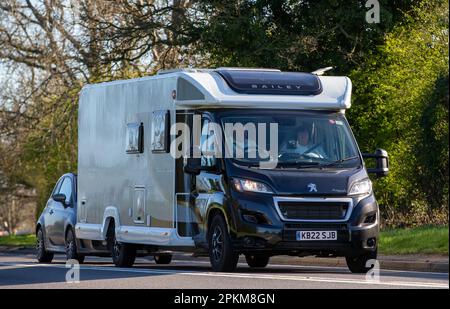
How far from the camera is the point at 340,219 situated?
57.6 ft

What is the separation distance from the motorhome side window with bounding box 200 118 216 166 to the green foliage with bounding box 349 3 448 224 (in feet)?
36.2

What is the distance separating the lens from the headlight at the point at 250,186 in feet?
57.2

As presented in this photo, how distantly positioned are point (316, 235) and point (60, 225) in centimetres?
857

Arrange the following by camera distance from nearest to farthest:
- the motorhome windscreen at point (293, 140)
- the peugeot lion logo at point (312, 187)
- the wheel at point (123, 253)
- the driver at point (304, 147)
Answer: the peugeot lion logo at point (312, 187) < the motorhome windscreen at point (293, 140) < the driver at point (304, 147) < the wheel at point (123, 253)

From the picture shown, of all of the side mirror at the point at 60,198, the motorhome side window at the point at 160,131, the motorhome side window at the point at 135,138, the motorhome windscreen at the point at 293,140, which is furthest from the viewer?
the side mirror at the point at 60,198

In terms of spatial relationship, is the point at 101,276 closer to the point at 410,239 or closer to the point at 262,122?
the point at 262,122

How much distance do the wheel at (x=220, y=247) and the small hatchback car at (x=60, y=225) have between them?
244 inches

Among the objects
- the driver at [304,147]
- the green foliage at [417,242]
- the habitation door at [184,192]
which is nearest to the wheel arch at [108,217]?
the habitation door at [184,192]

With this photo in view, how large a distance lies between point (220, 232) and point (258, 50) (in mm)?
16796

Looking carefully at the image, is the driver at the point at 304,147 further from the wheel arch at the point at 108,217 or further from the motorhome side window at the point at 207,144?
the wheel arch at the point at 108,217

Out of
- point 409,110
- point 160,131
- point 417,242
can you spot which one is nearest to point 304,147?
point 160,131

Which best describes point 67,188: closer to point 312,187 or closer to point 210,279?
point 312,187

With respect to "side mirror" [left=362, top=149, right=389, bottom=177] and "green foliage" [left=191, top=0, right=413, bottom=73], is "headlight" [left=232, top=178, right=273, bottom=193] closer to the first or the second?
"side mirror" [left=362, top=149, right=389, bottom=177]

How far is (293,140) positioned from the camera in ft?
59.8
